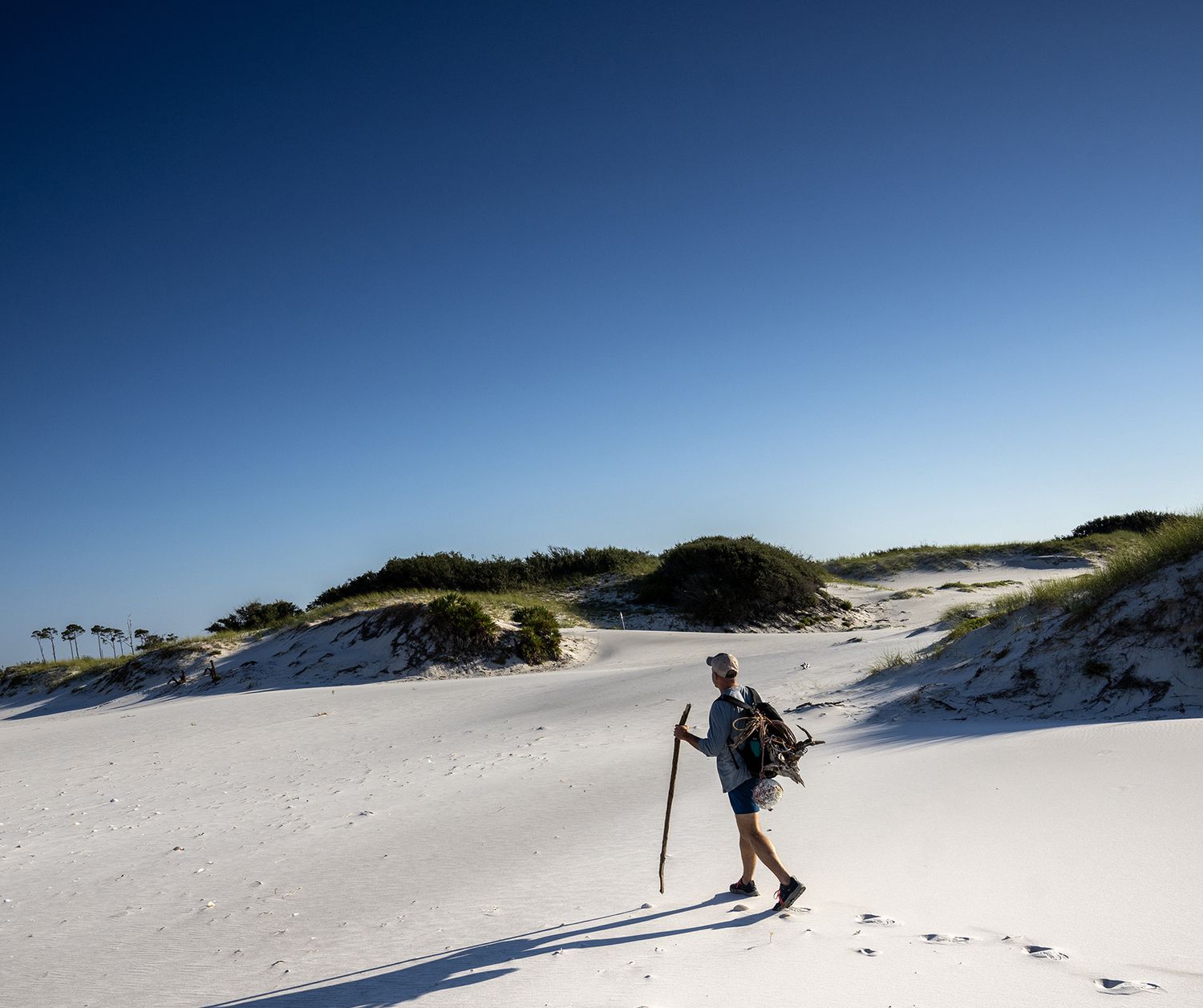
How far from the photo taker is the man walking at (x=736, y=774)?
16.6 ft

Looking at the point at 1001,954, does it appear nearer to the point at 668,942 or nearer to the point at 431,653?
the point at 668,942

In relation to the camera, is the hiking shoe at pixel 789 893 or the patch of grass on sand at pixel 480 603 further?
the patch of grass on sand at pixel 480 603

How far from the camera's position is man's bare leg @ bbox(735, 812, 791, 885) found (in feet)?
16.2

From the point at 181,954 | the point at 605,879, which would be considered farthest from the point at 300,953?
the point at 605,879

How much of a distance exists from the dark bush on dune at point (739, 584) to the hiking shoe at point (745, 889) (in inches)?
752

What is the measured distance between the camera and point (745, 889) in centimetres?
530

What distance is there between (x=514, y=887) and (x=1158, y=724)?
6073 mm

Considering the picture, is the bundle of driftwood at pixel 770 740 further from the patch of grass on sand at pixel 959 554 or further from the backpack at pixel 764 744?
the patch of grass on sand at pixel 959 554

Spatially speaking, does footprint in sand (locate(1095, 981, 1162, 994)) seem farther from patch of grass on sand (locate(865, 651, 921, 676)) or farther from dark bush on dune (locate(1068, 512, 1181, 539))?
dark bush on dune (locate(1068, 512, 1181, 539))

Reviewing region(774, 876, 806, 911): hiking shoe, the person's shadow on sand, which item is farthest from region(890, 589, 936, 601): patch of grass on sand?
the person's shadow on sand

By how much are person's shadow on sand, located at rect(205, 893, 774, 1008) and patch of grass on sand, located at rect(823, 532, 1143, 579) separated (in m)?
31.5

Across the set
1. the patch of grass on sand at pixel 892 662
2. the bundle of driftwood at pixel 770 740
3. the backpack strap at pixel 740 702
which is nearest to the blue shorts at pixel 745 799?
the bundle of driftwood at pixel 770 740

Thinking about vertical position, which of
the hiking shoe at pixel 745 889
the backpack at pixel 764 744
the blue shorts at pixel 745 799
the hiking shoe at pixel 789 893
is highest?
the backpack at pixel 764 744

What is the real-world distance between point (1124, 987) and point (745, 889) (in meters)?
2.29
